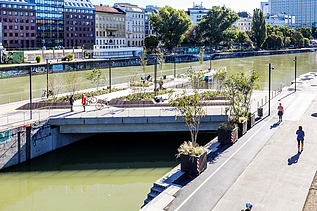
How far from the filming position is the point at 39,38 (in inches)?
4417

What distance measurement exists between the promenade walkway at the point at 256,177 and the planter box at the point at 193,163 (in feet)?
1.24

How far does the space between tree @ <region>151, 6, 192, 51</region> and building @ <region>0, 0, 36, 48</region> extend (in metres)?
40.8

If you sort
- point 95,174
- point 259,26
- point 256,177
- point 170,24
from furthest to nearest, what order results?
point 259,26 < point 170,24 < point 95,174 < point 256,177

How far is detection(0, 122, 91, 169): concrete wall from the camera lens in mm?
23812

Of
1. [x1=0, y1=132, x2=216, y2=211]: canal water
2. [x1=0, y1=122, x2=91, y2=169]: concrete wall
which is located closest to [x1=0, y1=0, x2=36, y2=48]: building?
[x1=0, y1=132, x2=216, y2=211]: canal water

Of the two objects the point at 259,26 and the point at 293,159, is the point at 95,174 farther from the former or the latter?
the point at 259,26

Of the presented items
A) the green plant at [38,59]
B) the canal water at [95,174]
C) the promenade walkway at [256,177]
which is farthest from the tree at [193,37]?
the promenade walkway at [256,177]

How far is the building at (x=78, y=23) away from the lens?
386 feet

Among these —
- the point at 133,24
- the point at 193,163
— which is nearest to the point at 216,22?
the point at 133,24

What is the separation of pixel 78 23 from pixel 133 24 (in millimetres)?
27193

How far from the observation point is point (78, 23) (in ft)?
394

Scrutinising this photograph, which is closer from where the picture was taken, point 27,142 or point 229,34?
point 27,142

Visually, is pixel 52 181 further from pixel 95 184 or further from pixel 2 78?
pixel 2 78

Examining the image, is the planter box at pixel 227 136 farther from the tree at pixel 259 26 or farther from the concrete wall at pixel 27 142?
the tree at pixel 259 26
